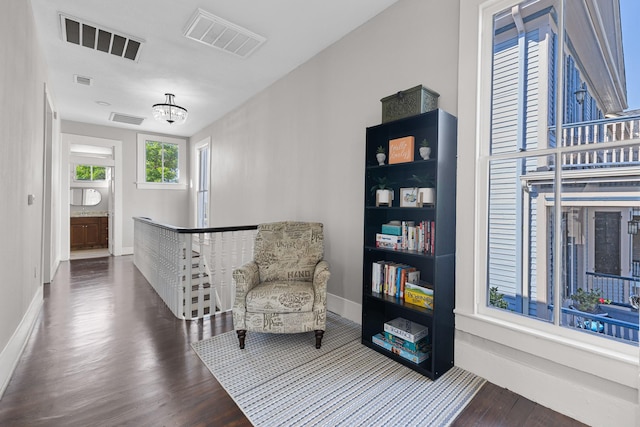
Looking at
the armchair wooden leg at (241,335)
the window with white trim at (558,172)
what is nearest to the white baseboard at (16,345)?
the armchair wooden leg at (241,335)

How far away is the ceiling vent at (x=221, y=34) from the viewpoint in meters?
2.80

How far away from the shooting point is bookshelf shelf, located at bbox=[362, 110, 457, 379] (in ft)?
6.72

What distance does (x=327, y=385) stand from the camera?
193 centimetres

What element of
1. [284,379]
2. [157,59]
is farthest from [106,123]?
[284,379]

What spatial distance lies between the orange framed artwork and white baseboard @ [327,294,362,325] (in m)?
1.46

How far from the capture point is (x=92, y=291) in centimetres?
395

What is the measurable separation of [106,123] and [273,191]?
4691mm

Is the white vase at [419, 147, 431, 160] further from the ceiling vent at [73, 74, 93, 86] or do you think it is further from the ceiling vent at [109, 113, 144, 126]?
the ceiling vent at [109, 113, 144, 126]

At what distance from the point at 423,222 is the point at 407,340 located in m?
0.86

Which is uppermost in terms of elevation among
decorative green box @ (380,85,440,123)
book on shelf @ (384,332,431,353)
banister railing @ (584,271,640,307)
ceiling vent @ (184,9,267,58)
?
ceiling vent @ (184,9,267,58)

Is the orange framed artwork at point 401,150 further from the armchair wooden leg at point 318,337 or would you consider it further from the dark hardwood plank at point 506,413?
the dark hardwood plank at point 506,413

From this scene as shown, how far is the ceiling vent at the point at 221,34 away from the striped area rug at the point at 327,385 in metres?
2.87

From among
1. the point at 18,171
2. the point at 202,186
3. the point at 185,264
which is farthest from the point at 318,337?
the point at 202,186

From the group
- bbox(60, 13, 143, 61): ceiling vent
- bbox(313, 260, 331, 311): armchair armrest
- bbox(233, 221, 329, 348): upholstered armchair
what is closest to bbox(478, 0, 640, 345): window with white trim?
bbox(313, 260, 331, 311): armchair armrest
